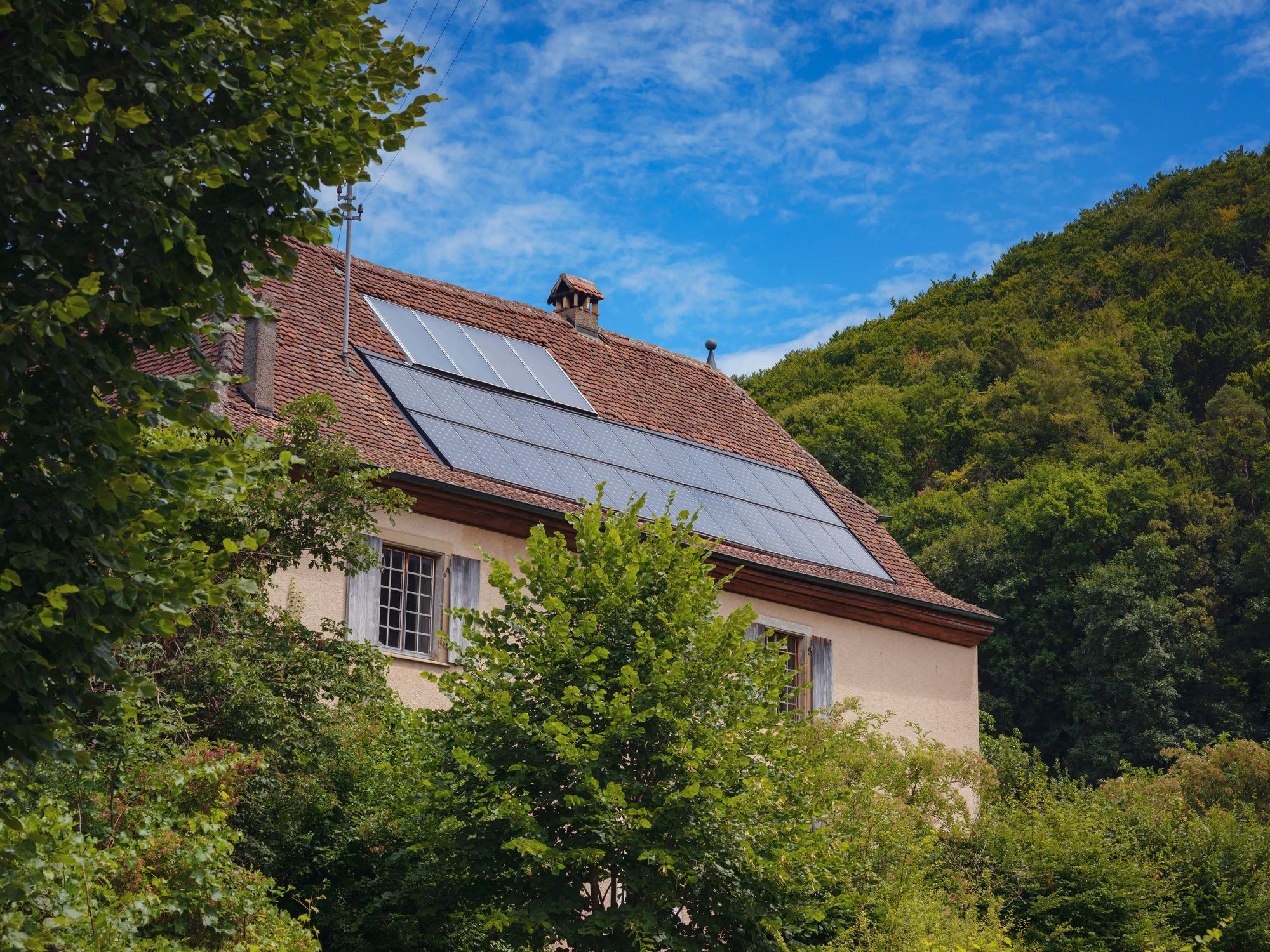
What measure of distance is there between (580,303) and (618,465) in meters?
5.63

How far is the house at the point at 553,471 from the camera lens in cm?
1608

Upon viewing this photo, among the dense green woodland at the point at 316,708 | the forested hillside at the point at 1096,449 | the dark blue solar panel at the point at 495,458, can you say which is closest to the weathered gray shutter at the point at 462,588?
the dense green woodland at the point at 316,708

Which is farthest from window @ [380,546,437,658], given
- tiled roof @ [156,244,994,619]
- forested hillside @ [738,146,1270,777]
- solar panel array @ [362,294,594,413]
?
forested hillside @ [738,146,1270,777]

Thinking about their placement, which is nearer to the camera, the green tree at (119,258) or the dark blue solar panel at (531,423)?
the green tree at (119,258)

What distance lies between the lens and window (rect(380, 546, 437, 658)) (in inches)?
625

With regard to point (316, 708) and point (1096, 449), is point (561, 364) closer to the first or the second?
point (316, 708)

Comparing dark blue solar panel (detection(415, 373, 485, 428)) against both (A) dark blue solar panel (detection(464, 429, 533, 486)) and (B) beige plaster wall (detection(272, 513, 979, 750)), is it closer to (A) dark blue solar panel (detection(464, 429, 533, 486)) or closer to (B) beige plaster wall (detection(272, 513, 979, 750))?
(A) dark blue solar panel (detection(464, 429, 533, 486))

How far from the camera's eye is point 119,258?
18.7ft

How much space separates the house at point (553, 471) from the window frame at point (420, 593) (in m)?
0.03

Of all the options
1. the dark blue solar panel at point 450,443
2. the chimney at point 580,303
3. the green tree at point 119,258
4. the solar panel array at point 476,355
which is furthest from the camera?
the chimney at point 580,303

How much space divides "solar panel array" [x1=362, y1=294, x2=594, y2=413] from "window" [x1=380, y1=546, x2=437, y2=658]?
3.97 meters

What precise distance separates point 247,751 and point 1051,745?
32.9 meters

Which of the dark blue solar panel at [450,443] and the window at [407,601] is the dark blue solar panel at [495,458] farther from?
the window at [407,601]

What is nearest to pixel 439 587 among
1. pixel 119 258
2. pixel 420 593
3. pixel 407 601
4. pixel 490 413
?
pixel 420 593
